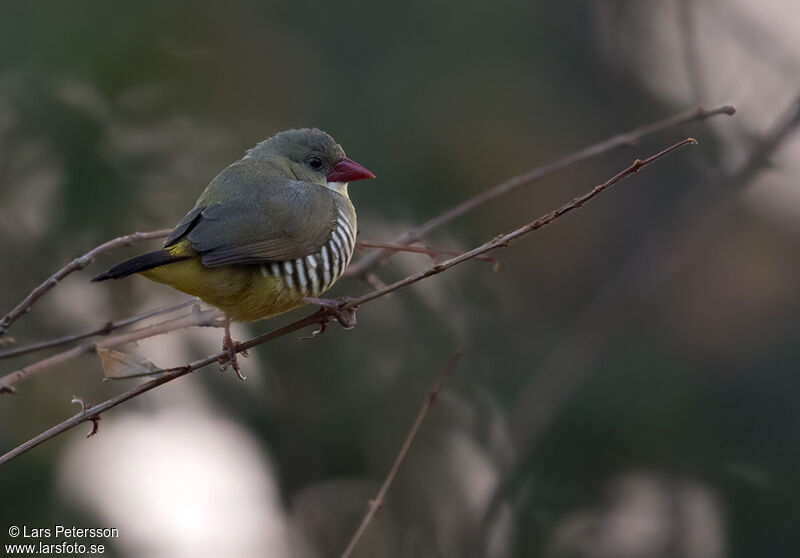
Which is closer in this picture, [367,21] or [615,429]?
[615,429]

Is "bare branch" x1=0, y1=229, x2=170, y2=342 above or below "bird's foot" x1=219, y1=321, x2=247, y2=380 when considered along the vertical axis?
below

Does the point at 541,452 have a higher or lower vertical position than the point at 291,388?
lower

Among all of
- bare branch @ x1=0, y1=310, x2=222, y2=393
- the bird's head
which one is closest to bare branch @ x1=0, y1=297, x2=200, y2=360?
bare branch @ x1=0, y1=310, x2=222, y2=393

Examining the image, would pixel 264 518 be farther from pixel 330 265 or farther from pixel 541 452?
pixel 330 265

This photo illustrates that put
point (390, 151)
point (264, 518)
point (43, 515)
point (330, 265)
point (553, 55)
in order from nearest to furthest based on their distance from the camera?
point (330, 265), point (43, 515), point (264, 518), point (390, 151), point (553, 55)

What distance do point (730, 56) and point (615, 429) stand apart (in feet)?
7.65

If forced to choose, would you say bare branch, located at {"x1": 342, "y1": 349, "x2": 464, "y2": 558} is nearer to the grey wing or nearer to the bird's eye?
the grey wing

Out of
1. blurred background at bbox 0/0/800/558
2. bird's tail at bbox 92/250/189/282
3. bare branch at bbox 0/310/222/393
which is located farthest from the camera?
blurred background at bbox 0/0/800/558

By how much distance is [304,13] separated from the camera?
7.75 metres

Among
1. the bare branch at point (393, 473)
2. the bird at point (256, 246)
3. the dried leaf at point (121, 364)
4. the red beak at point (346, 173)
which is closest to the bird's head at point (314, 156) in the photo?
the red beak at point (346, 173)

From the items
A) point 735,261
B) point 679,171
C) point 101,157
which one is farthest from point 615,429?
point 101,157

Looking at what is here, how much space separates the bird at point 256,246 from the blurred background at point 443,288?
3.99 feet

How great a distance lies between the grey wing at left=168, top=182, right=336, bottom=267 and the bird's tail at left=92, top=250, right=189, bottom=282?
0.42ft

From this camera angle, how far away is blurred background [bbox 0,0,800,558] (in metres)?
5.58
